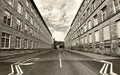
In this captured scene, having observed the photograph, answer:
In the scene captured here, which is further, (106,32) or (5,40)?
(106,32)

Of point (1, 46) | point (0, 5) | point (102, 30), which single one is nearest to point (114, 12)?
point (102, 30)

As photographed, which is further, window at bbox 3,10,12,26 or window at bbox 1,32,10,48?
window at bbox 3,10,12,26

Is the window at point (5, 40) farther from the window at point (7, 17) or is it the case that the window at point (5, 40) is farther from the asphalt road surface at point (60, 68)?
the asphalt road surface at point (60, 68)

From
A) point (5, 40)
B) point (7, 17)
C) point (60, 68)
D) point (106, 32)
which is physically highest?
point (7, 17)

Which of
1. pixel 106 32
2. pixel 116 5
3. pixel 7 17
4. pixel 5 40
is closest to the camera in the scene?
pixel 116 5

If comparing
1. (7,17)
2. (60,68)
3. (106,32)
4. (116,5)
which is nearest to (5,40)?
(7,17)

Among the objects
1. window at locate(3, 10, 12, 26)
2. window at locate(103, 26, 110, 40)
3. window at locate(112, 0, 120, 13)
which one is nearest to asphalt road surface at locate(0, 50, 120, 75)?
A: window at locate(103, 26, 110, 40)

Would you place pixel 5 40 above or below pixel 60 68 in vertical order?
above

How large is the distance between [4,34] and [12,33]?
2100mm

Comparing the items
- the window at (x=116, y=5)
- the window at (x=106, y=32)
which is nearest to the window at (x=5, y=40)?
the window at (x=106, y=32)

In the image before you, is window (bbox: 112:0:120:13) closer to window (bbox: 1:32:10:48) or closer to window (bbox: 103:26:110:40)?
window (bbox: 103:26:110:40)

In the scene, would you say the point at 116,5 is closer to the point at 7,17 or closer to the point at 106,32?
the point at 106,32

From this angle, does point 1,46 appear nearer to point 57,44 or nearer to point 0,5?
point 0,5

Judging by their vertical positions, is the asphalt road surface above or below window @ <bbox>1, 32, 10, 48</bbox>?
below
